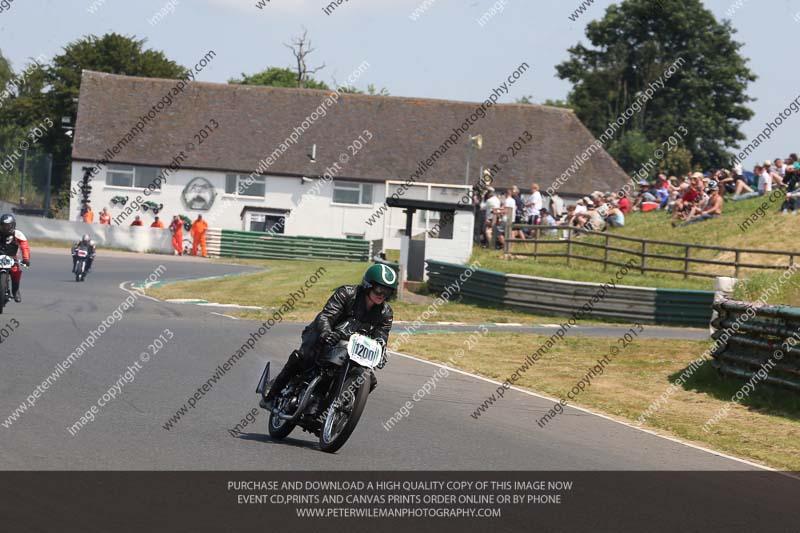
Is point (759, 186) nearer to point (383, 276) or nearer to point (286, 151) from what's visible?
point (383, 276)

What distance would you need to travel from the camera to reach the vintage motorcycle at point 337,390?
9.23 metres

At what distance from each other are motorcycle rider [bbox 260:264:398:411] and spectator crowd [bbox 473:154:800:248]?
74.3 feet

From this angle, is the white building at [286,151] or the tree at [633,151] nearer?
the white building at [286,151]

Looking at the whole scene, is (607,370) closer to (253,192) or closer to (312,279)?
(312,279)

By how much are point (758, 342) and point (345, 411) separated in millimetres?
8247

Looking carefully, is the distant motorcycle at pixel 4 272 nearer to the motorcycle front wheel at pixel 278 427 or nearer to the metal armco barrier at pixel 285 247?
the motorcycle front wheel at pixel 278 427

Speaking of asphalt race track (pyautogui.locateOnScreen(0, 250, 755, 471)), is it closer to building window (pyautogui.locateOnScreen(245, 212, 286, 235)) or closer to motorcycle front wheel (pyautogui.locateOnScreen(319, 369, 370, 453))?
motorcycle front wheel (pyautogui.locateOnScreen(319, 369, 370, 453))

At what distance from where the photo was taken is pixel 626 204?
3584 cm

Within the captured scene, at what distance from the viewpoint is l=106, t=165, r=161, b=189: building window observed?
2351 inches

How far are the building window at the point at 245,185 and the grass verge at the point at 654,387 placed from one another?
38.6 meters

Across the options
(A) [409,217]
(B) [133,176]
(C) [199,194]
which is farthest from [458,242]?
(B) [133,176]

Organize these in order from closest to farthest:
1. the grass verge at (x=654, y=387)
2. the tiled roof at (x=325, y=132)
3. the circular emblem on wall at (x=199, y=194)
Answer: the grass verge at (x=654, y=387) < the circular emblem on wall at (x=199, y=194) < the tiled roof at (x=325, y=132)

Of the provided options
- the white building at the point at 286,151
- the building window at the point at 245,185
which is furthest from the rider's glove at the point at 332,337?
the building window at the point at 245,185

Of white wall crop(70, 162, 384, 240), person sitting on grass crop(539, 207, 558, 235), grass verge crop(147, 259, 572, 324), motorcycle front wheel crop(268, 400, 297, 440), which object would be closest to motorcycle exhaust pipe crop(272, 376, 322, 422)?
motorcycle front wheel crop(268, 400, 297, 440)
